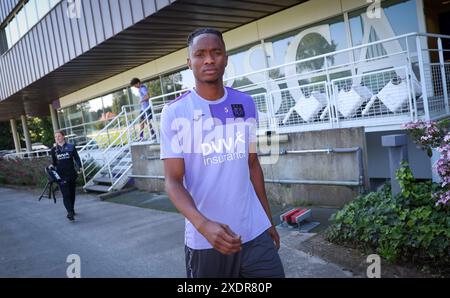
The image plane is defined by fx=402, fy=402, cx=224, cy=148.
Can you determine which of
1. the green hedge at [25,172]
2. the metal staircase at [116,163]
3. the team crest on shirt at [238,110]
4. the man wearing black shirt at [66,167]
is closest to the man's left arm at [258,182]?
the team crest on shirt at [238,110]

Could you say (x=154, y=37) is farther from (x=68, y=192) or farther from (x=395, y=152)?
(x=395, y=152)

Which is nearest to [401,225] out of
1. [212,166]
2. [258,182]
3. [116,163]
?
[258,182]

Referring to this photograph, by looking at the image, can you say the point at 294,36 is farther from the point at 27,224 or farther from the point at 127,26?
the point at 27,224

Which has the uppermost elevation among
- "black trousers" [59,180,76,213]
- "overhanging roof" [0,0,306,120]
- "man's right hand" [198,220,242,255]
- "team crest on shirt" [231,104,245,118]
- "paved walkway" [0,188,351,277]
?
"overhanging roof" [0,0,306,120]

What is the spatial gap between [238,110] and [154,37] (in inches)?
333

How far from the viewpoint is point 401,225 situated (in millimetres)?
3922

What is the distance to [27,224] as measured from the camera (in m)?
8.04

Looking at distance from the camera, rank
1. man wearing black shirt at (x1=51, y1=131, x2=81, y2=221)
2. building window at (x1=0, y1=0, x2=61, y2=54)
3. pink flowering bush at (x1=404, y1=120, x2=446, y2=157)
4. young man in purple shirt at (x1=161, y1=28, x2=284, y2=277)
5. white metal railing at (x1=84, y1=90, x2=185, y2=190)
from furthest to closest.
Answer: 1. building window at (x1=0, y1=0, x2=61, y2=54)
2. white metal railing at (x1=84, y1=90, x2=185, y2=190)
3. man wearing black shirt at (x1=51, y1=131, x2=81, y2=221)
4. pink flowering bush at (x1=404, y1=120, x2=446, y2=157)
5. young man in purple shirt at (x1=161, y1=28, x2=284, y2=277)

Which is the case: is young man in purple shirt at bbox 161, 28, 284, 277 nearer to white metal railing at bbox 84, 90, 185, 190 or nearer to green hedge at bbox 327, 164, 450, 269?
green hedge at bbox 327, 164, 450, 269

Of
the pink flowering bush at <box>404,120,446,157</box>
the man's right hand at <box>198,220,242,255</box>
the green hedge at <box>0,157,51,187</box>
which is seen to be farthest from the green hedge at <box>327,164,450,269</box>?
the green hedge at <box>0,157,51,187</box>

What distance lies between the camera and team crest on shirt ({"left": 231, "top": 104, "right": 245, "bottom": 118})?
2.18m

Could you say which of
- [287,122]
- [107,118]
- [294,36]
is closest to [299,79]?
[294,36]

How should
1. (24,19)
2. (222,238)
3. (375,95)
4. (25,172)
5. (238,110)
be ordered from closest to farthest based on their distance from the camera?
(222,238)
(238,110)
(375,95)
(24,19)
(25,172)

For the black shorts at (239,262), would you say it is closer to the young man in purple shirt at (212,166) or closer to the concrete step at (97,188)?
the young man in purple shirt at (212,166)
